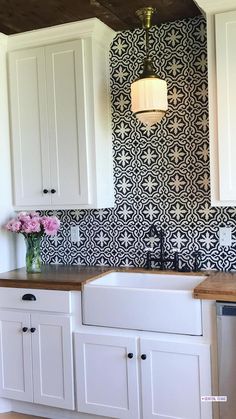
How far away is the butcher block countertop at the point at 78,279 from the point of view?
7.68 feet

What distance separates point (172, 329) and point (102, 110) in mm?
1481

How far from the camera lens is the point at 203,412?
2.38 metres

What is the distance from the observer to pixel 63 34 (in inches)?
116

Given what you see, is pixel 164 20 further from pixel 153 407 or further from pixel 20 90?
pixel 153 407

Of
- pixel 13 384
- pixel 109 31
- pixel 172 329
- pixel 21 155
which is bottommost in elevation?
pixel 13 384

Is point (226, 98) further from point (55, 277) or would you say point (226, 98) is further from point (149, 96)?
point (55, 277)

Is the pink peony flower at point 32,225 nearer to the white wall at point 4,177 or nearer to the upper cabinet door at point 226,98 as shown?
the white wall at point 4,177

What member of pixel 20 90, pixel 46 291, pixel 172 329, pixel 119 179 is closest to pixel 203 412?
pixel 172 329

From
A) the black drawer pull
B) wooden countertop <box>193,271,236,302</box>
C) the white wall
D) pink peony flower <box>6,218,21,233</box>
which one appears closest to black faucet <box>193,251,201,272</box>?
wooden countertop <box>193,271,236,302</box>

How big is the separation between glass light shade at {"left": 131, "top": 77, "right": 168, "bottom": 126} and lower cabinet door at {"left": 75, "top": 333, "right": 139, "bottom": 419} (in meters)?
1.30

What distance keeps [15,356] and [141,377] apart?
2.83 feet

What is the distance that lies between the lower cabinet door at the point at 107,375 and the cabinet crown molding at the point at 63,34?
189cm

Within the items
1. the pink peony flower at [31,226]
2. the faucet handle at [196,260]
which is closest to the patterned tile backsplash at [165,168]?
the faucet handle at [196,260]

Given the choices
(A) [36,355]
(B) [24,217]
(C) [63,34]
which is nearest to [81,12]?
(C) [63,34]
